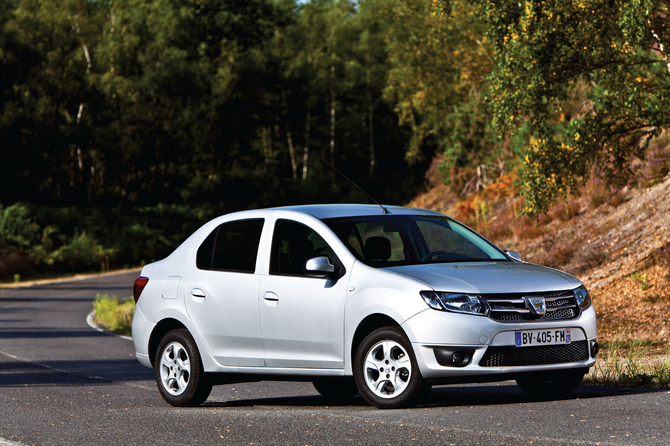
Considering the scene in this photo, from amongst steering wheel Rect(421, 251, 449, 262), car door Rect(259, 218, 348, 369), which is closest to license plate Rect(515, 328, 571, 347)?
steering wheel Rect(421, 251, 449, 262)

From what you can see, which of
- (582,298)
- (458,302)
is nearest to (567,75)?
(582,298)

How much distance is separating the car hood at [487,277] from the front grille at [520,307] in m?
0.05

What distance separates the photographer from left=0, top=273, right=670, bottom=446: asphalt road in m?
6.66

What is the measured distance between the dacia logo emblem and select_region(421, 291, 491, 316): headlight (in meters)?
0.34

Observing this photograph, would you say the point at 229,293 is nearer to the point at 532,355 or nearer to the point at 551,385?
the point at 532,355

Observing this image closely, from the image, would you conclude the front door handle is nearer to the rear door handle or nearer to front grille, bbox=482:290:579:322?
the rear door handle

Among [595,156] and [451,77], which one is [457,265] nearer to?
[595,156]

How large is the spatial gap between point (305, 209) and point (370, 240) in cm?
89

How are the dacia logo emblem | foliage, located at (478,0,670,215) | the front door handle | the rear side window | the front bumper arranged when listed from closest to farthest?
the front bumper < the dacia logo emblem < the front door handle < the rear side window < foliage, located at (478,0,670,215)

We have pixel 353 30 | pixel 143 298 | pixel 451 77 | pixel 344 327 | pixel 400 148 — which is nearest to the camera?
pixel 344 327

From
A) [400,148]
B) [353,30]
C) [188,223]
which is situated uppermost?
[353,30]

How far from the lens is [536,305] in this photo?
7504 millimetres

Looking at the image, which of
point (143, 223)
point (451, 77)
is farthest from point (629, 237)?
point (143, 223)

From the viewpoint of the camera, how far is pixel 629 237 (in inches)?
878
